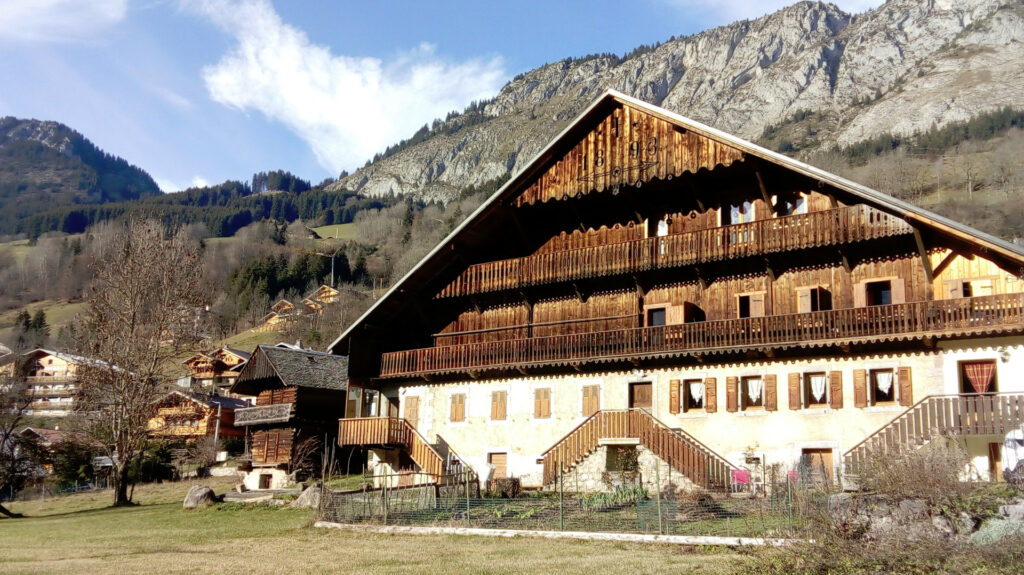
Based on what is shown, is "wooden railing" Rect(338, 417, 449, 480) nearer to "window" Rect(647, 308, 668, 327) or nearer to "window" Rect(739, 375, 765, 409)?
"window" Rect(647, 308, 668, 327)

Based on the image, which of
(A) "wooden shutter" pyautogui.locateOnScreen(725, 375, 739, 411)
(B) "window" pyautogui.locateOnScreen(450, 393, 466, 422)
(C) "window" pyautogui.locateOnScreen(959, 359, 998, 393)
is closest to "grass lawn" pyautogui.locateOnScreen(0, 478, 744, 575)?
(B) "window" pyautogui.locateOnScreen(450, 393, 466, 422)

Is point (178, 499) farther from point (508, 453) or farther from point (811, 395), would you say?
point (811, 395)

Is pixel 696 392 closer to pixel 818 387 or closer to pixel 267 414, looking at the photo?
pixel 818 387

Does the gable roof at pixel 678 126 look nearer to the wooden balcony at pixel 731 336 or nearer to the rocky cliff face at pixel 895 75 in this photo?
the wooden balcony at pixel 731 336

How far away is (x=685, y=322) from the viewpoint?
31938mm

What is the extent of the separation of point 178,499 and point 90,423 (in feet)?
30.5

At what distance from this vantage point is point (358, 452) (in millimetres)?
49781

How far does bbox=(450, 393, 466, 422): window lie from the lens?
3691 cm

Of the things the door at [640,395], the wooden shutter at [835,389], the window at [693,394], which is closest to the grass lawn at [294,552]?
the wooden shutter at [835,389]

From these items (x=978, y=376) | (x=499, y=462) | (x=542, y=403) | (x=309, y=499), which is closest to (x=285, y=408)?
(x=499, y=462)

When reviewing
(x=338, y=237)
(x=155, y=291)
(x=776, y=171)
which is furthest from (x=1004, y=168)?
(x=338, y=237)

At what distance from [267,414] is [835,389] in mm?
33594

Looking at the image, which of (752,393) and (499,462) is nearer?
(752,393)

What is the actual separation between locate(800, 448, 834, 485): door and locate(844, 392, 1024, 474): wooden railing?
1174mm
